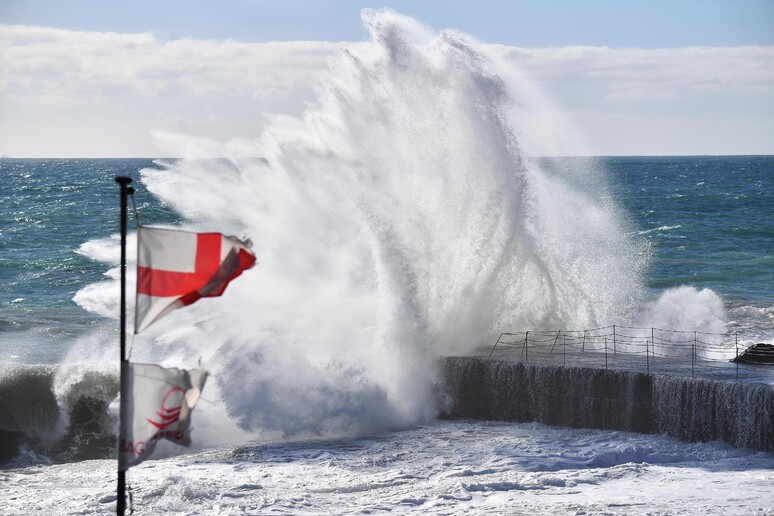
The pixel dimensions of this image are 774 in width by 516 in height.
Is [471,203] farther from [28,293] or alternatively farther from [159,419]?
[28,293]

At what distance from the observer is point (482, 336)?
2702 centimetres

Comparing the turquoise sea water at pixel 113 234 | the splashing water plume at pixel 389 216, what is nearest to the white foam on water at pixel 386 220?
the splashing water plume at pixel 389 216

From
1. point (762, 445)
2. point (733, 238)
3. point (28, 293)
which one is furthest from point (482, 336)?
point (733, 238)

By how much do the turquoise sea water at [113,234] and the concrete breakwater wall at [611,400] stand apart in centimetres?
Answer: 1066

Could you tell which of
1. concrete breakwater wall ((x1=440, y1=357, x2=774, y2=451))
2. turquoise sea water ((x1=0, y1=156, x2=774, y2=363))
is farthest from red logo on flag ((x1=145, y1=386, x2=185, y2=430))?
turquoise sea water ((x1=0, y1=156, x2=774, y2=363))

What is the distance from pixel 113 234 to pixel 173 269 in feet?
152

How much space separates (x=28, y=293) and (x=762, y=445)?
97.7ft

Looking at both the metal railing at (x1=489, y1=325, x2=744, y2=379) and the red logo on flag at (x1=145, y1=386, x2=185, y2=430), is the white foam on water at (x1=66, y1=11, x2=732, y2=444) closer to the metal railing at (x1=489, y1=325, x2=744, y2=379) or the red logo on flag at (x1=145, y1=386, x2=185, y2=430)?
the metal railing at (x1=489, y1=325, x2=744, y2=379)

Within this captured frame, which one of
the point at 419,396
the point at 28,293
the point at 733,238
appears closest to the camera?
the point at 419,396

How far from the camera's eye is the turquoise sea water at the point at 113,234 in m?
35.1

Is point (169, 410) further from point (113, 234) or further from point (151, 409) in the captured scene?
point (113, 234)

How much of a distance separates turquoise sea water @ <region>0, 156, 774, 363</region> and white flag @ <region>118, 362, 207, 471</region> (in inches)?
770

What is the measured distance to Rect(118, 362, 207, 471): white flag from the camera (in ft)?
34.2

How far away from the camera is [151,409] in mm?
10516
